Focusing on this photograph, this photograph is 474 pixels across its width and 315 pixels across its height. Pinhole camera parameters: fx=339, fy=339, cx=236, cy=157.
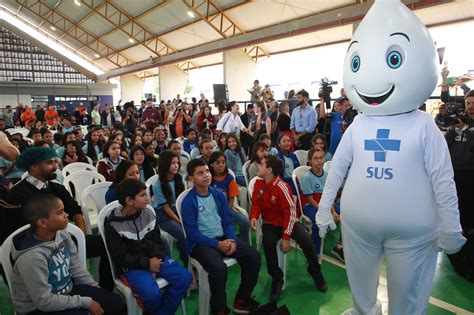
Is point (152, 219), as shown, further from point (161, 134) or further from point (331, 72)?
point (331, 72)

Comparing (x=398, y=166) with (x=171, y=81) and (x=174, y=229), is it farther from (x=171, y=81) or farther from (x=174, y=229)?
(x=171, y=81)

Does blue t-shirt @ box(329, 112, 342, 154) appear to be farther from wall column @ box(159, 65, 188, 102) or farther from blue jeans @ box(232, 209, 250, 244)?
wall column @ box(159, 65, 188, 102)

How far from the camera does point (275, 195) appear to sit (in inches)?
99.7

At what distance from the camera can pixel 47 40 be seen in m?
18.7

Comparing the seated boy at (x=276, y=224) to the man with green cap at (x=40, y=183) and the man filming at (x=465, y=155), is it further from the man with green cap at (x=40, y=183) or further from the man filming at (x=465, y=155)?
the man filming at (x=465, y=155)

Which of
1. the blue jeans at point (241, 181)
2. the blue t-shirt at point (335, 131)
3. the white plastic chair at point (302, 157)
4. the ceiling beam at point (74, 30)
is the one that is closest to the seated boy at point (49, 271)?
the blue jeans at point (241, 181)

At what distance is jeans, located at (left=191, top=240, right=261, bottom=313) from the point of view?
2.04m

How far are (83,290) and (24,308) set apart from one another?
0.90ft

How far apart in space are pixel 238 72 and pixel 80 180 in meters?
8.97

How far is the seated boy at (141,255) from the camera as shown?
188 cm

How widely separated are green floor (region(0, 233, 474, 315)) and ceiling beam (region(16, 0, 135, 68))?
15750 mm

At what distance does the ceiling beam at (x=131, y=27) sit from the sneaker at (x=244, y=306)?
12385 mm

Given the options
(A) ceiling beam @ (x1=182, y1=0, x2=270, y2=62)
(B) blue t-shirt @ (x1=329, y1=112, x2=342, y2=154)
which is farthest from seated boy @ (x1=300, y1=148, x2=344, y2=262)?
(A) ceiling beam @ (x1=182, y1=0, x2=270, y2=62)

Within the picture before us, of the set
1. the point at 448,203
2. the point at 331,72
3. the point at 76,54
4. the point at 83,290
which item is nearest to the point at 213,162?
the point at 83,290
